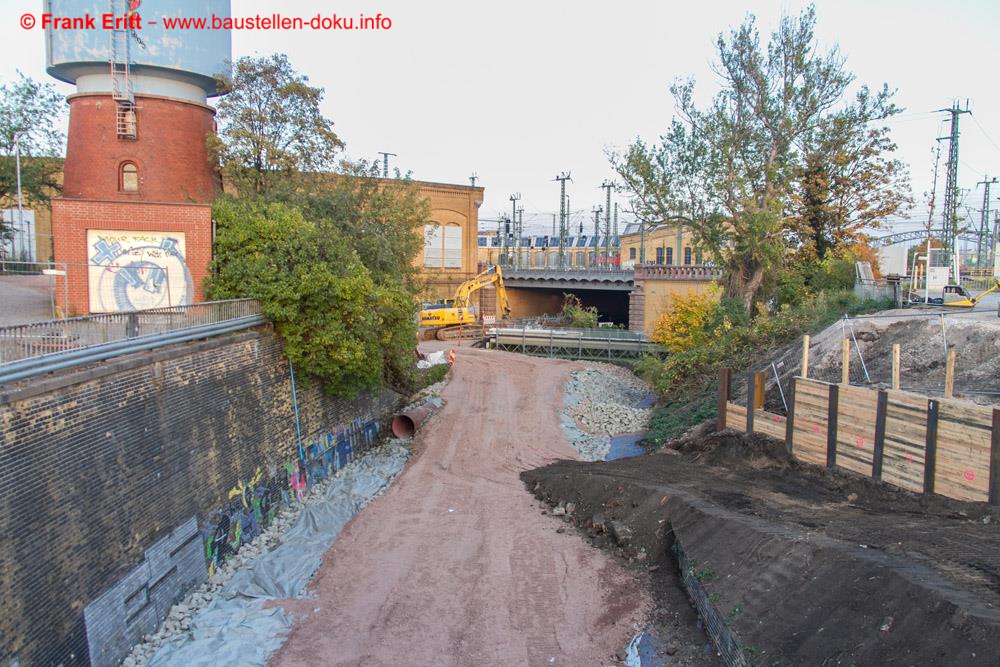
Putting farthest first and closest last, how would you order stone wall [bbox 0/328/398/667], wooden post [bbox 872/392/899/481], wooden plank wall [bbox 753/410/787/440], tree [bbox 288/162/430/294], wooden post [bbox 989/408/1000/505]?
1. tree [bbox 288/162/430/294]
2. wooden plank wall [bbox 753/410/787/440]
3. wooden post [bbox 872/392/899/481]
4. wooden post [bbox 989/408/1000/505]
5. stone wall [bbox 0/328/398/667]

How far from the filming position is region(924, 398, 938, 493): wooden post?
11461 millimetres

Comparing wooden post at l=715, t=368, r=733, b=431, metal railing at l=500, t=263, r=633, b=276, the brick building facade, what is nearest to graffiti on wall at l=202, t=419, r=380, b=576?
the brick building facade

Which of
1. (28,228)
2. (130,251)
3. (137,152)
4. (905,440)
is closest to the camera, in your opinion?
(905,440)

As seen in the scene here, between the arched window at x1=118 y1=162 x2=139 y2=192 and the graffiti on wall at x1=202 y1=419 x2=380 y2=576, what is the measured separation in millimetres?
9207

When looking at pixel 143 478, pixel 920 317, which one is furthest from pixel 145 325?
pixel 920 317

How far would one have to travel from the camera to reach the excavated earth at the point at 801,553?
7.41 m

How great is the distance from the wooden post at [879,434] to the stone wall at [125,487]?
11974 millimetres

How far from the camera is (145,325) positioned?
12.3 meters

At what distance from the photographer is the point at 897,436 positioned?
12227mm

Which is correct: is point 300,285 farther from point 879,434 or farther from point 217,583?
point 879,434

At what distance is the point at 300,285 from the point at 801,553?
1198 centimetres

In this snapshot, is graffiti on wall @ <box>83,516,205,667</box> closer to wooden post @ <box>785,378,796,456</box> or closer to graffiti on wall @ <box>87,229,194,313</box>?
graffiti on wall @ <box>87,229,194,313</box>

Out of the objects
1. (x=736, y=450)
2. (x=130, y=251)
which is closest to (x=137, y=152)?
(x=130, y=251)

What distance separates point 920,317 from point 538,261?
→ 38.1 m
